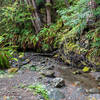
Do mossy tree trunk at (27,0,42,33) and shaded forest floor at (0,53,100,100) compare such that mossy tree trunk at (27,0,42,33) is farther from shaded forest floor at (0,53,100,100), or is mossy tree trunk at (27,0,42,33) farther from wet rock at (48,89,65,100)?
wet rock at (48,89,65,100)

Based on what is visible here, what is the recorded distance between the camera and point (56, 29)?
25.1ft

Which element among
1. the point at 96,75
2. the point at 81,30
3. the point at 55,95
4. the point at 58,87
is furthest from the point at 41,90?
the point at 81,30

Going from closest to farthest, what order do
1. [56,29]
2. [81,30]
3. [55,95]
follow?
[55,95] < [81,30] < [56,29]

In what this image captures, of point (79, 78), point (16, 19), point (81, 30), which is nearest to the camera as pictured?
point (79, 78)

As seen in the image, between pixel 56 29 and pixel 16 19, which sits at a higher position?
pixel 16 19

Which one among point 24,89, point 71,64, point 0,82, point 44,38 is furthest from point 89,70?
point 44,38

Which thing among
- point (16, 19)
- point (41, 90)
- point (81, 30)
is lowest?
point (41, 90)

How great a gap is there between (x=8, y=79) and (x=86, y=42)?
373cm

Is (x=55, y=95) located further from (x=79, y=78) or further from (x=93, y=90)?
A: (x=79, y=78)

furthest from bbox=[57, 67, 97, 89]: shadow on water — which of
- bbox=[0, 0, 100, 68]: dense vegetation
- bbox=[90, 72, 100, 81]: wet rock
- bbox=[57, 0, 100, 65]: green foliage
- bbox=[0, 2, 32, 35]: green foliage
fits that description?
bbox=[0, 2, 32, 35]: green foliage

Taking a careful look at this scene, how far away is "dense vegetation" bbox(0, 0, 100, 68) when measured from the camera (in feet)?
16.0

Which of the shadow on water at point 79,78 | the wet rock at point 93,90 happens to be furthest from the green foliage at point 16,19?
the wet rock at point 93,90

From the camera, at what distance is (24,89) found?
3170 mm

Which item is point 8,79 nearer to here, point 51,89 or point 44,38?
point 51,89
